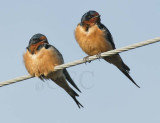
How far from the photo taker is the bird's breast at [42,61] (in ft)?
24.3

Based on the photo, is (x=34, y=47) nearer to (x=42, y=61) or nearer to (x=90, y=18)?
(x=42, y=61)

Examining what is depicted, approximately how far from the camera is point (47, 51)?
7465mm

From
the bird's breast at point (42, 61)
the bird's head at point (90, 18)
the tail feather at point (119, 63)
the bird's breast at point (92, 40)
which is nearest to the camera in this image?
the bird's breast at point (42, 61)

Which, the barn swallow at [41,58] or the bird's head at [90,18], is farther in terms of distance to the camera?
the bird's head at [90,18]

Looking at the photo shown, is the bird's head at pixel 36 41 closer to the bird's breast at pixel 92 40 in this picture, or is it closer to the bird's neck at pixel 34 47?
the bird's neck at pixel 34 47

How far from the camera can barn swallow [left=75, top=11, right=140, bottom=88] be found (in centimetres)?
775

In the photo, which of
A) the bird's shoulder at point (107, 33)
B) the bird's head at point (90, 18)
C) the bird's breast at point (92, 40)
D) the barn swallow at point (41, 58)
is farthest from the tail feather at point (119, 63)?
the barn swallow at point (41, 58)

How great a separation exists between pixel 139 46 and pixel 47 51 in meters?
2.07

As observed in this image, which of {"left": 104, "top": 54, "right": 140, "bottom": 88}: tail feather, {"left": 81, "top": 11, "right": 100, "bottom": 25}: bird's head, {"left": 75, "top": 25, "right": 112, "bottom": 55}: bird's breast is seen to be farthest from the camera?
{"left": 104, "top": 54, "right": 140, "bottom": 88}: tail feather

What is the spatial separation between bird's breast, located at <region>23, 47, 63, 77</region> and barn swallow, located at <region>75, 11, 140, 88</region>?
1.68ft

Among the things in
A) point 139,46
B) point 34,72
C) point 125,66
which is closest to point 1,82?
point 34,72

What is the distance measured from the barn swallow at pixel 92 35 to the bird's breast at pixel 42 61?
513mm

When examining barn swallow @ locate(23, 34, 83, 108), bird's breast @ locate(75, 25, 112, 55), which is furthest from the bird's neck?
bird's breast @ locate(75, 25, 112, 55)

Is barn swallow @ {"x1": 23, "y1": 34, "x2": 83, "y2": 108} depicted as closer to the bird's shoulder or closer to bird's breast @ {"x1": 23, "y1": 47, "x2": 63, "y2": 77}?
bird's breast @ {"x1": 23, "y1": 47, "x2": 63, "y2": 77}
